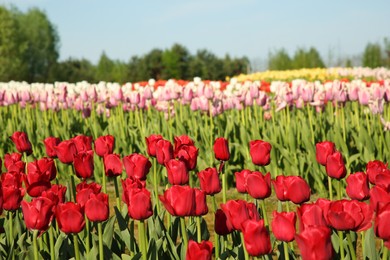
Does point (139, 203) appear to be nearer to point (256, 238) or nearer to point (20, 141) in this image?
point (256, 238)

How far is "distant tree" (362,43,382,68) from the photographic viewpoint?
3775cm

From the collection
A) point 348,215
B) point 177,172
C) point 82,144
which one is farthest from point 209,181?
point 82,144

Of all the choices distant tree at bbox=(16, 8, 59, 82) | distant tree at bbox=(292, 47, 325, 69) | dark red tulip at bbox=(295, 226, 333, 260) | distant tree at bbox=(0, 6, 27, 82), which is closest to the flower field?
Result: dark red tulip at bbox=(295, 226, 333, 260)

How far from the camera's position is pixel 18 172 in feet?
11.5

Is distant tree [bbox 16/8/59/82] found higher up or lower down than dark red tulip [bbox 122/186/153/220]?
higher up

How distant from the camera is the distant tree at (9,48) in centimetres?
4541

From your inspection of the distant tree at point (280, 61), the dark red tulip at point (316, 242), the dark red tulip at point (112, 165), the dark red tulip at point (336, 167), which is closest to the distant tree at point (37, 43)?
the distant tree at point (280, 61)

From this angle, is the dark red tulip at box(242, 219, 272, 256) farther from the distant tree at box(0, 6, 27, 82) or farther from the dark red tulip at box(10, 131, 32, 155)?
the distant tree at box(0, 6, 27, 82)

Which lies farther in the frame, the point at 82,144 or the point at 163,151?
the point at 82,144

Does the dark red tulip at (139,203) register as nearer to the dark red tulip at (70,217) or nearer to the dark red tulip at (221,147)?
the dark red tulip at (70,217)

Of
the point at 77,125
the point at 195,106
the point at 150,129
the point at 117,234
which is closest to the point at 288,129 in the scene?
the point at 195,106

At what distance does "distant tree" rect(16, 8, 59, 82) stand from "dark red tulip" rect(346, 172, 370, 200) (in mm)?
51247

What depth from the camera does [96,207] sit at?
288cm

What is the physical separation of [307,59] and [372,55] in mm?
3891
